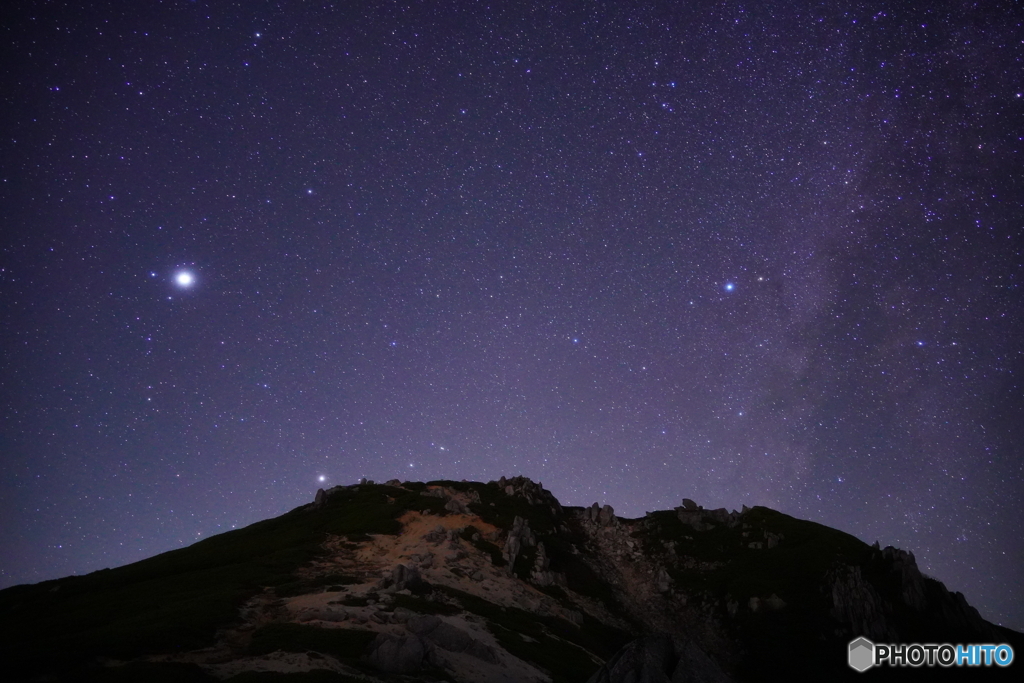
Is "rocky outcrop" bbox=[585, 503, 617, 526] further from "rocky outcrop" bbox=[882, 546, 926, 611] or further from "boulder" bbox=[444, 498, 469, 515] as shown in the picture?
"rocky outcrop" bbox=[882, 546, 926, 611]

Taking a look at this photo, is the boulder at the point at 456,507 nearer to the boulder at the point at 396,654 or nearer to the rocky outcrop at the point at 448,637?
Answer: the rocky outcrop at the point at 448,637

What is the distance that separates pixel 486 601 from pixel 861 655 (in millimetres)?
58231

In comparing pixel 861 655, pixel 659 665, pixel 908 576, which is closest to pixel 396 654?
pixel 659 665

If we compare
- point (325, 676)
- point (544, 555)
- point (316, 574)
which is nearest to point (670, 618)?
point (544, 555)

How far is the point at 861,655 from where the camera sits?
278ft

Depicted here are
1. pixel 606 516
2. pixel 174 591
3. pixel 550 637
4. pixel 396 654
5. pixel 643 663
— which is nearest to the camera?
pixel 643 663

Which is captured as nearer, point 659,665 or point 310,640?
point 659,665

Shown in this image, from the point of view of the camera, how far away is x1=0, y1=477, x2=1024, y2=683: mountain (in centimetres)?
4334

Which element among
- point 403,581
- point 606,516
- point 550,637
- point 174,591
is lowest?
point 550,637

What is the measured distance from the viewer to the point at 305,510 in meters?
114

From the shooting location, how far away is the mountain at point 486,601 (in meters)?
43.3

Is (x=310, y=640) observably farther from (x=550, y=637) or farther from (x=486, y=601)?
(x=486, y=601)

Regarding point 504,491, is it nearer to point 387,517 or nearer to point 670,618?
point 387,517

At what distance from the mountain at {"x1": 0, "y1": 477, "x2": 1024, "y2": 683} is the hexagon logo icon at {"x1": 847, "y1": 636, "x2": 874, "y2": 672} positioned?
4.88 feet
